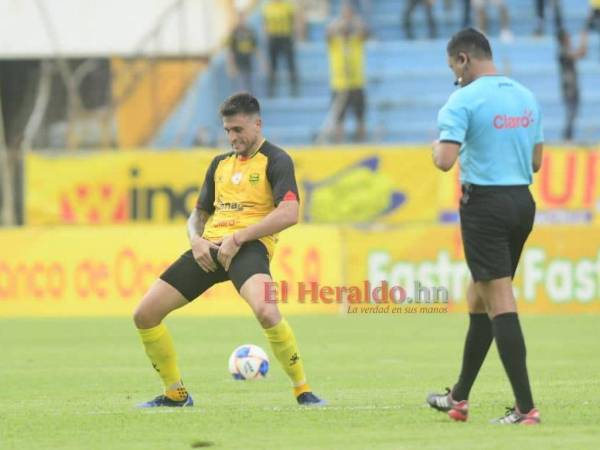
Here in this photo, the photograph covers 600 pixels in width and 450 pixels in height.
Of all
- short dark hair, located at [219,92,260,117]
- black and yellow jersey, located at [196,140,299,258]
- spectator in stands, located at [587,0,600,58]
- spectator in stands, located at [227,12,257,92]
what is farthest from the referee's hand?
spectator in stands, located at [587,0,600,58]

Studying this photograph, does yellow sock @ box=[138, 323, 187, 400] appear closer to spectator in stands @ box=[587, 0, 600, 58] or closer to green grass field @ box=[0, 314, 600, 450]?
green grass field @ box=[0, 314, 600, 450]

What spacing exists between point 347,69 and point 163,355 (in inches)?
700

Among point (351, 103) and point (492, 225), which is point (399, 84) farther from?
point (492, 225)

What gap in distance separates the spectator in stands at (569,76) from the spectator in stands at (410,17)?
339 cm

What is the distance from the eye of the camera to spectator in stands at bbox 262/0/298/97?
28766mm

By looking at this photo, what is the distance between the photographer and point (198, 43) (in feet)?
94.6

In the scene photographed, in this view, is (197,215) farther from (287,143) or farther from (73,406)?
(287,143)

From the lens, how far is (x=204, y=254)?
10.2m

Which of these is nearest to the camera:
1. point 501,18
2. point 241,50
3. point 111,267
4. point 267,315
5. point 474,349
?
point 474,349

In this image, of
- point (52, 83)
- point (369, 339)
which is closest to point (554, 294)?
point (369, 339)

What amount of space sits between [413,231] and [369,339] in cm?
Answer: 502

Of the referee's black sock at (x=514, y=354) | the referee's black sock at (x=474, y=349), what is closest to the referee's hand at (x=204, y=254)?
the referee's black sock at (x=474, y=349)

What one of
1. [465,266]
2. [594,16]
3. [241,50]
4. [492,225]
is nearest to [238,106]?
[492,225]

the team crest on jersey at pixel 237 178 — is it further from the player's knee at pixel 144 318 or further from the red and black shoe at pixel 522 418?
the red and black shoe at pixel 522 418
